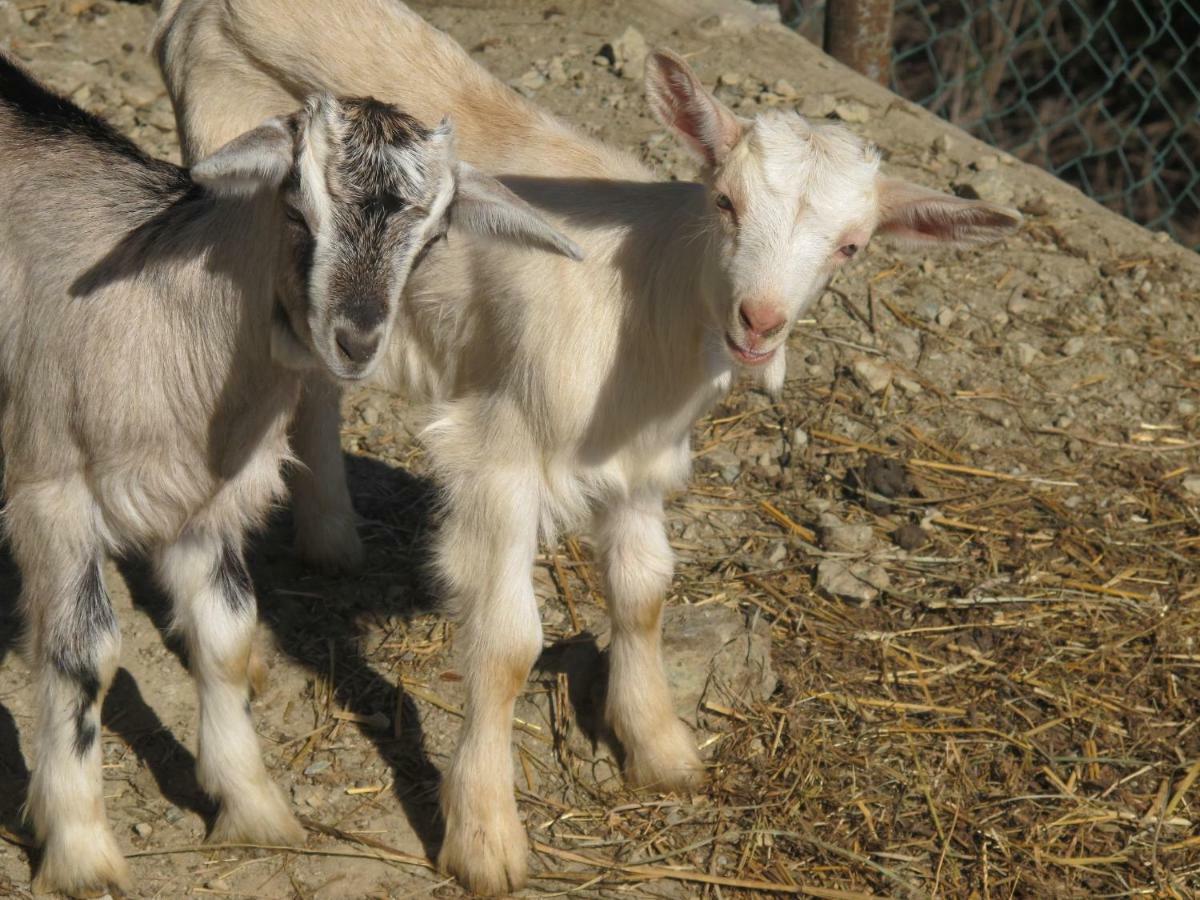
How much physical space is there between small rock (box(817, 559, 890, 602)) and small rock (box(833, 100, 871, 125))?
2.67 metres

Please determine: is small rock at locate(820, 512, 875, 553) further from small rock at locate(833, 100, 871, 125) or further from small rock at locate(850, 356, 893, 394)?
small rock at locate(833, 100, 871, 125)

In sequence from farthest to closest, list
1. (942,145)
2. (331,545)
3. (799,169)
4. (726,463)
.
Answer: (942,145)
(726,463)
(331,545)
(799,169)

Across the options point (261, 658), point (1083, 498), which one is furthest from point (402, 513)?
point (1083, 498)

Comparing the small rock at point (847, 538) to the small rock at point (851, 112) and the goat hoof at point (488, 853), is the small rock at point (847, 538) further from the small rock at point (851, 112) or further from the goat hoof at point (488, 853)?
the small rock at point (851, 112)

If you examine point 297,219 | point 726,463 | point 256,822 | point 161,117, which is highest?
point 297,219

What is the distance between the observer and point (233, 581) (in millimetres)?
4340

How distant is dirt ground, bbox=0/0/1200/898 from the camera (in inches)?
174

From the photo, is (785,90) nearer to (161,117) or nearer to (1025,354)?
(1025,354)

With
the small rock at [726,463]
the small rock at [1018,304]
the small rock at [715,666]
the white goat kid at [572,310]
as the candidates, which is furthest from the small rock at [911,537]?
the small rock at [1018,304]

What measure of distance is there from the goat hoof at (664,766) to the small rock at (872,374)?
218 centimetres

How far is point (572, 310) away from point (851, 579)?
1870mm

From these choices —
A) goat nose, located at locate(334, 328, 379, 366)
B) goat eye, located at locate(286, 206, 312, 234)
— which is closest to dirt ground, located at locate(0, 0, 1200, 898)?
goat nose, located at locate(334, 328, 379, 366)

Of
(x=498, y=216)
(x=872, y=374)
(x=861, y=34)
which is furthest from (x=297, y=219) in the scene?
(x=861, y=34)

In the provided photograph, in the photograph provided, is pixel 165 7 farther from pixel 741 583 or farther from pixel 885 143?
pixel 885 143
